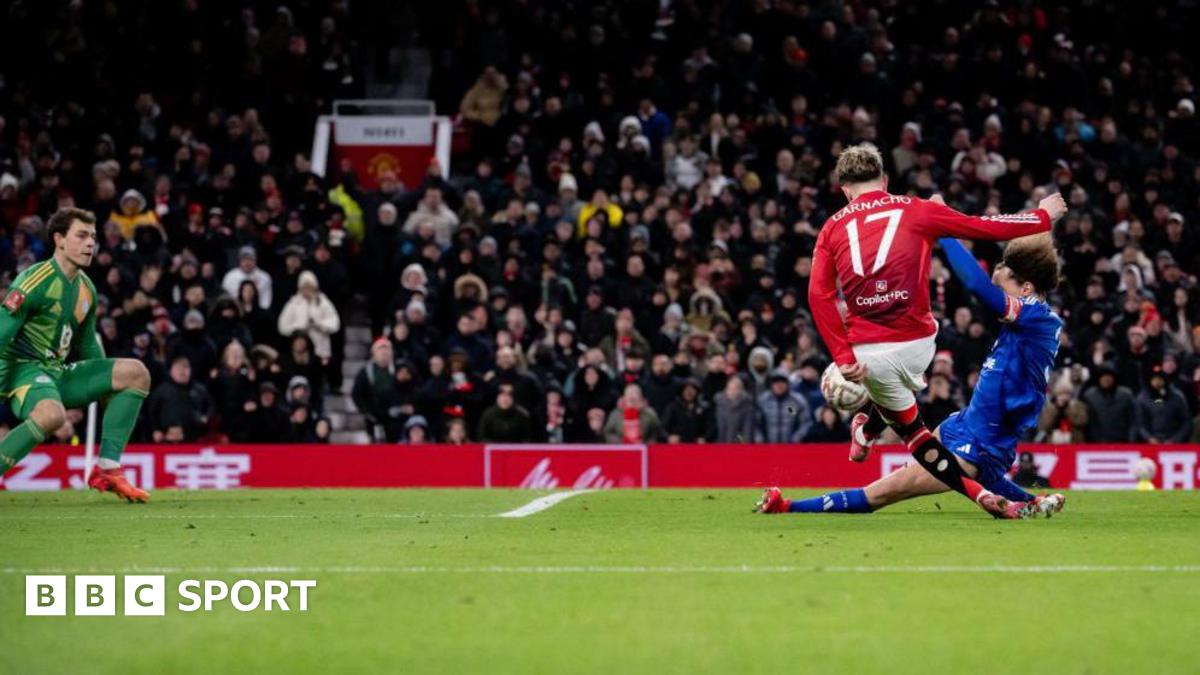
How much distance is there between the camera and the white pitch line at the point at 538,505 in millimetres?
11867

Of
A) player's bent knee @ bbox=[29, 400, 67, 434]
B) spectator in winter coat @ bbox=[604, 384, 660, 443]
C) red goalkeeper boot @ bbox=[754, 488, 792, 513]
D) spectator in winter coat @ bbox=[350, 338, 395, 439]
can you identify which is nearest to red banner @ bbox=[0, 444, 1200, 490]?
spectator in winter coat @ bbox=[604, 384, 660, 443]

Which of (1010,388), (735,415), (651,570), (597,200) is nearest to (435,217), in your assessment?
(597,200)

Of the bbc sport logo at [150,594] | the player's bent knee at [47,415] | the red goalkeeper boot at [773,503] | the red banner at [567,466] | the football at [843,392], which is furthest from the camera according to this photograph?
the red banner at [567,466]

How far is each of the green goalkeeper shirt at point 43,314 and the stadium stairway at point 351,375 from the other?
8673mm

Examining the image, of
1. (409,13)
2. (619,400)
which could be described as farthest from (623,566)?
(409,13)

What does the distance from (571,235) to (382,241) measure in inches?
93.1

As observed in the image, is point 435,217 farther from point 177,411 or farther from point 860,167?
point 860,167

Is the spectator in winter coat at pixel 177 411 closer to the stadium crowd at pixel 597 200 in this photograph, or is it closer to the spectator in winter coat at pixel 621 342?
the stadium crowd at pixel 597 200

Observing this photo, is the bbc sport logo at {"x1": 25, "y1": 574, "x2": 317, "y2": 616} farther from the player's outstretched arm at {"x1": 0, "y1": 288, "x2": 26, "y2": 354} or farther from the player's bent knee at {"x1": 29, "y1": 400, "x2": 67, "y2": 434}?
the player's outstretched arm at {"x1": 0, "y1": 288, "x2": 26, "y2": 354}

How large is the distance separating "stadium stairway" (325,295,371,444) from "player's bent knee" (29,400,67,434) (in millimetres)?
A: 9048

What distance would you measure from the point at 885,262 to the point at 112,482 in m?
5.84

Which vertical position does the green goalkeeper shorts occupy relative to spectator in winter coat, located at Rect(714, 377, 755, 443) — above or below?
above

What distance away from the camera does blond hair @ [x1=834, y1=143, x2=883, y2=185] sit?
1056 centimetres

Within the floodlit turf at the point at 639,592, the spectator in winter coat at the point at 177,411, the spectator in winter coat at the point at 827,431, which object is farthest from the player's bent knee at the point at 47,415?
the spectator in winter coat at the point at 827,431
